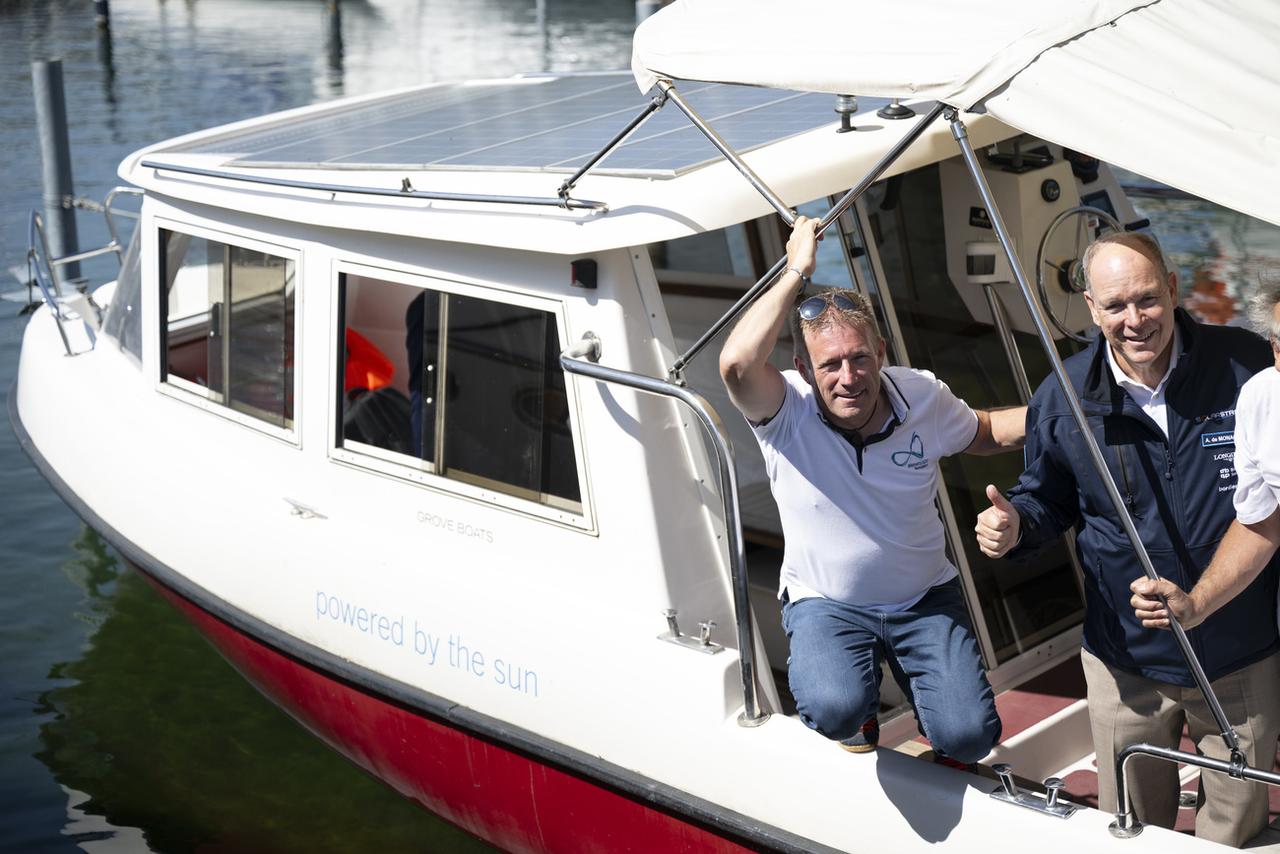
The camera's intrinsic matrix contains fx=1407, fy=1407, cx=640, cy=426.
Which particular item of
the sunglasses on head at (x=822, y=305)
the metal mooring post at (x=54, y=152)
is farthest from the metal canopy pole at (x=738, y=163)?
the metal mooring post at (x=54, y=152)

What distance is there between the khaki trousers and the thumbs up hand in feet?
1.49

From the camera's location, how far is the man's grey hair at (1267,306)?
3.05 meters

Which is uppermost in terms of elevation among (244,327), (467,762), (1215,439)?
(1215,439)

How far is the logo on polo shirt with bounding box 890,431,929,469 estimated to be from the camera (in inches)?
137

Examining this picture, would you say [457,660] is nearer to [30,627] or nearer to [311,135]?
[311,135]

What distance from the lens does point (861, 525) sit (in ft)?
11.5

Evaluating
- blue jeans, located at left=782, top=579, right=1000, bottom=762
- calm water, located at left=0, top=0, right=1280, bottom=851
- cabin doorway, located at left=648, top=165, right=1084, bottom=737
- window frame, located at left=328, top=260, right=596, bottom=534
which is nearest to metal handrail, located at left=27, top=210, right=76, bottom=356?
calm water, located at left=0, top=0, right=1280, bottom=851

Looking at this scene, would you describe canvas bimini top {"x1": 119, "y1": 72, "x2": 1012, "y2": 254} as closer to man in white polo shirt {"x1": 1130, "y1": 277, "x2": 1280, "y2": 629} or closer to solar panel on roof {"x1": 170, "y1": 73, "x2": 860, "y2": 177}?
solar panel on roof {"x1": 170, "y1": 73, "x2": 860, "y2": 177}

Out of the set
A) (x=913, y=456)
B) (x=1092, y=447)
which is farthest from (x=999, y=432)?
(x=1092, y=447)

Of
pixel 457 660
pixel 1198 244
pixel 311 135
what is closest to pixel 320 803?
pixel 457 660

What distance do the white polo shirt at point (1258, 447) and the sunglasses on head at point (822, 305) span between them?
0.91 m

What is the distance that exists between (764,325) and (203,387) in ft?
10.5

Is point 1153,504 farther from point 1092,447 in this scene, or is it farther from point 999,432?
point 999,432

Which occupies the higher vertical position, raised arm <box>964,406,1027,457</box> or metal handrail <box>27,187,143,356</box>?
raised arm <box>964,406,1027,457</box>
